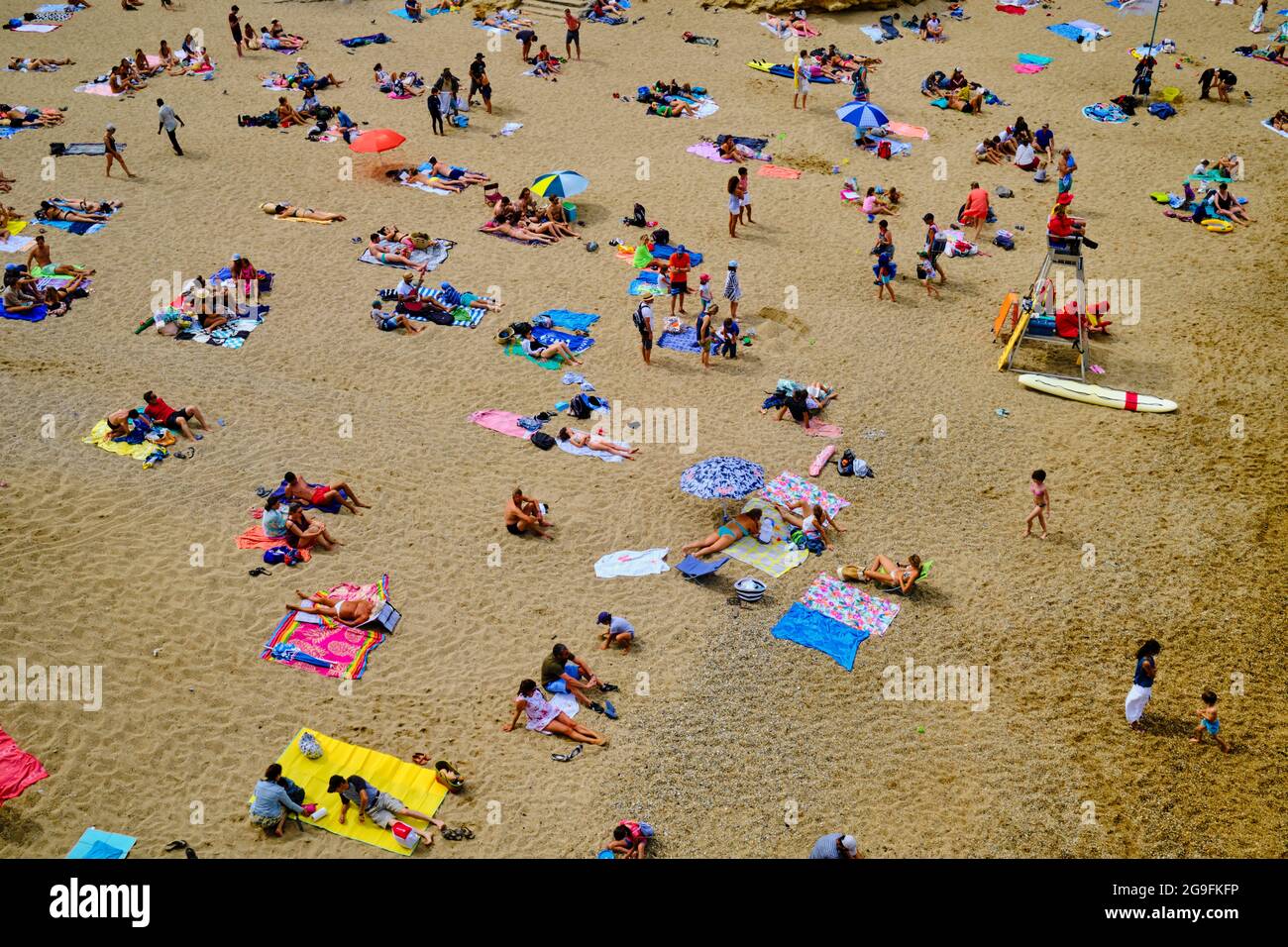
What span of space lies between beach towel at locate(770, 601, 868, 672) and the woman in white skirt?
3.43m

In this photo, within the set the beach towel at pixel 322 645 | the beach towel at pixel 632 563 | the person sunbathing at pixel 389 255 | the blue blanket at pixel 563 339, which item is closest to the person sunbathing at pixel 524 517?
the beach towel at pixel 632 563

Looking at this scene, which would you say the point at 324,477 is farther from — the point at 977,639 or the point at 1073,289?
the point at 1073,289

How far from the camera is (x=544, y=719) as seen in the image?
1302 cm

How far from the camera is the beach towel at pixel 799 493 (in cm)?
1691

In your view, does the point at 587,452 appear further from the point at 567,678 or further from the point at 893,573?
the point at 893,573

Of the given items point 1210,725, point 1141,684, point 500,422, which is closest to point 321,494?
point 500,422

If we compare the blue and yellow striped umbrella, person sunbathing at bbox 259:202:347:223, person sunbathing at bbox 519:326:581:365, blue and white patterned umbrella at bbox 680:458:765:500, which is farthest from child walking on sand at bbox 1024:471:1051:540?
person sunbathing at bbox 259:202:347:223

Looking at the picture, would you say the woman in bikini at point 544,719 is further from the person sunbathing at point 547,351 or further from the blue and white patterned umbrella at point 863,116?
the blue and white patterned umbrella at point 863,116

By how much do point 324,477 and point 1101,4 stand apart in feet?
115

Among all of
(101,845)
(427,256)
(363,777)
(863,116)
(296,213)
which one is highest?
(863,116)

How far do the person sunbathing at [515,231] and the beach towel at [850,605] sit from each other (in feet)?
41.7

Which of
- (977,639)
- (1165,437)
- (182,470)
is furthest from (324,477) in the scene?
(1165,437)

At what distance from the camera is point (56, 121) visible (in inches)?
1158

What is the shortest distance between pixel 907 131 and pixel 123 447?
22.7 metres
